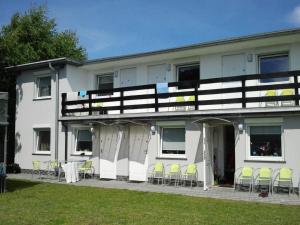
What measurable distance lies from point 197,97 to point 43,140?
32.2 feet

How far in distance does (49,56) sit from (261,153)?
1850cm

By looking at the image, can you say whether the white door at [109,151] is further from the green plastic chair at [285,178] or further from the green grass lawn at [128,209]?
the green plastic chair at [285,178]

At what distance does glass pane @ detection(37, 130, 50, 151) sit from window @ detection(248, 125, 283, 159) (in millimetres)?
11238

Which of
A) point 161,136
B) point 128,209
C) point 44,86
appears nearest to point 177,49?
point 161,136

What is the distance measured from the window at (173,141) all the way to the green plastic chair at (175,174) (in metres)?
0.75

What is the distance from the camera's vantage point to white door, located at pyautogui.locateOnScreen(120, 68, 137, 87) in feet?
62.4

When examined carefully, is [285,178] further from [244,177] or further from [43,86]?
[43,86]

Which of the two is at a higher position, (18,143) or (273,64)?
(273,64)

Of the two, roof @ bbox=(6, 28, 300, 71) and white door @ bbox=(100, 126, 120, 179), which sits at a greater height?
roof @ bbox=(6, 28, 300, 71)

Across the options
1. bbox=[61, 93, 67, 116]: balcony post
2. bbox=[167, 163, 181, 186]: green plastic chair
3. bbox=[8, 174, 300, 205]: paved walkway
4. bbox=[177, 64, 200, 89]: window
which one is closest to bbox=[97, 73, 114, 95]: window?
bbox=[61, 93, 67, 116]: balcony post

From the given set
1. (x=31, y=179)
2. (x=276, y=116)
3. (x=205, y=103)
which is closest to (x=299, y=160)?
(x=276, y=116)

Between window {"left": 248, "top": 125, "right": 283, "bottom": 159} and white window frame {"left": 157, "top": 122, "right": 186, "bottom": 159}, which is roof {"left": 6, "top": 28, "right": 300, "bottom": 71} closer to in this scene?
white window frame {"left": 157, "top": 122, "right": 186, "bottom": 159}

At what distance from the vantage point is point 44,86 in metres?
20.9

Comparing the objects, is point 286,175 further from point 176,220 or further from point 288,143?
point 176,220
